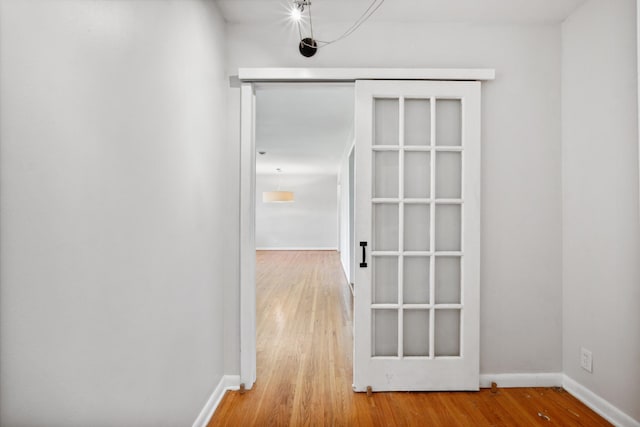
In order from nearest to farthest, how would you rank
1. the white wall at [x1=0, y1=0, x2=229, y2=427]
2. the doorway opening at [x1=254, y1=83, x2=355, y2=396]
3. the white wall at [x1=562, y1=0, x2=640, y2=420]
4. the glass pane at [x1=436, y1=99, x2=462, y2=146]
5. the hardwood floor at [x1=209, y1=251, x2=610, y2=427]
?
the white wall at [x1=0, y1=0, x2=229, y2=427]
the white wall at [x1=562, y1=0, x2=640, y2=420]
the hardwood floor at [x1=209, y1=251, x2=610, y2=427]
the glass pane at [x1=436, y1=99, x2=462, y2=146]
the doorway opening at [x1=254, y1=83, x2=355, y2=396]

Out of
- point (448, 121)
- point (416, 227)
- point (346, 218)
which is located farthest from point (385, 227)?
point (346, 218)

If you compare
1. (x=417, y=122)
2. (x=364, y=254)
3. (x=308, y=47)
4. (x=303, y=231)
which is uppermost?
(x=308, y=47)

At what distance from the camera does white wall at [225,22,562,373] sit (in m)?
2.40

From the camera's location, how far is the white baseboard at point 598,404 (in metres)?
1.96

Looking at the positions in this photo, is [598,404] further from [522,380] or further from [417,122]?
[417,122]

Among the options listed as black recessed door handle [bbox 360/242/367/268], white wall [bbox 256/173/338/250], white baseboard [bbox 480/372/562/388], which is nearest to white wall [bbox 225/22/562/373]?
white baseboard [bbox 480/372/562/388]

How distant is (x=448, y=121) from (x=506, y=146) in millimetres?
457

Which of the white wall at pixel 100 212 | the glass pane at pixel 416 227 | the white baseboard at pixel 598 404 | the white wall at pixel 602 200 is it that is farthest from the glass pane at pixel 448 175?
the white wall at pixel 100 212

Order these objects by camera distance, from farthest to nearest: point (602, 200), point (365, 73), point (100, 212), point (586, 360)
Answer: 1. point (365, 73)
2. point (586, 360)
3. point (602, 200)
4. point (100, 212)

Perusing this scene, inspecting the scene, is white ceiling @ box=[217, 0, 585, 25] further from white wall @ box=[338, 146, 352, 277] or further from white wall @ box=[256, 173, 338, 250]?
white wall @ box=[256, 173, 338, 250]

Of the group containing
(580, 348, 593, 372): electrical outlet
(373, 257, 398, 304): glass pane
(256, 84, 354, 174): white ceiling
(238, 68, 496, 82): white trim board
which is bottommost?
(580, 348, 593, 372): electrical outlet

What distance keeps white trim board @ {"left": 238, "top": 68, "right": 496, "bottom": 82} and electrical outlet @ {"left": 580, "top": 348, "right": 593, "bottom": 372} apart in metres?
1.97

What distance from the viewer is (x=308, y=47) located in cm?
236

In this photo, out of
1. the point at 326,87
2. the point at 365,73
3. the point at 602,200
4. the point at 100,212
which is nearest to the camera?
the point at 100,212
